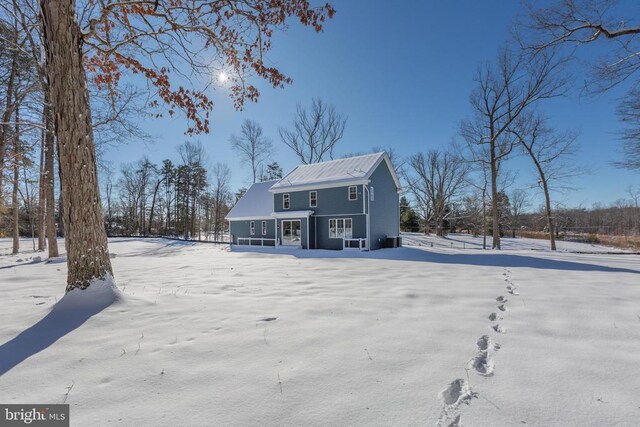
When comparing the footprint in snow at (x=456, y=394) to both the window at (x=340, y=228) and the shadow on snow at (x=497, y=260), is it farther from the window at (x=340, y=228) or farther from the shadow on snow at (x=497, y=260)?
the window at (x=340, y=228)

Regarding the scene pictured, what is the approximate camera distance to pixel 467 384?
2164mm

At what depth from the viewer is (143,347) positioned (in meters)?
2.82

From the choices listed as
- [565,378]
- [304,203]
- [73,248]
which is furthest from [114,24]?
[304,203]

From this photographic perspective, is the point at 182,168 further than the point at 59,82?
Yes

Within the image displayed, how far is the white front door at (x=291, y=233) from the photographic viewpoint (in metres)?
19.2

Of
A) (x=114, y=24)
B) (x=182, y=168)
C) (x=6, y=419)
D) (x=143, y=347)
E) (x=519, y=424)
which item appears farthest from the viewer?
(x=182, y=168)

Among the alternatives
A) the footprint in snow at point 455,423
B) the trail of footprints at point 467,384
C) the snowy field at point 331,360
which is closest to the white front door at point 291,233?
the snowy field at point 331,360

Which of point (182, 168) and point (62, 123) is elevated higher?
point (182, 168)

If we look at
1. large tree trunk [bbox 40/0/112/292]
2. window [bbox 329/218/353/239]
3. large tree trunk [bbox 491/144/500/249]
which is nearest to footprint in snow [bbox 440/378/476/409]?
large tree trunk [bbox 40/0/112/292]

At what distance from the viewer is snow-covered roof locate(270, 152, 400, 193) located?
17.4 meters

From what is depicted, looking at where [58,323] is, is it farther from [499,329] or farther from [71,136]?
[499,329]

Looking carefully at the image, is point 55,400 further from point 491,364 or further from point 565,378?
point 565,378

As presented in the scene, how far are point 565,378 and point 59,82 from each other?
6.53 meters

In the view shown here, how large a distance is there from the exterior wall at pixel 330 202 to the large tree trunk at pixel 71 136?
14.0 m
